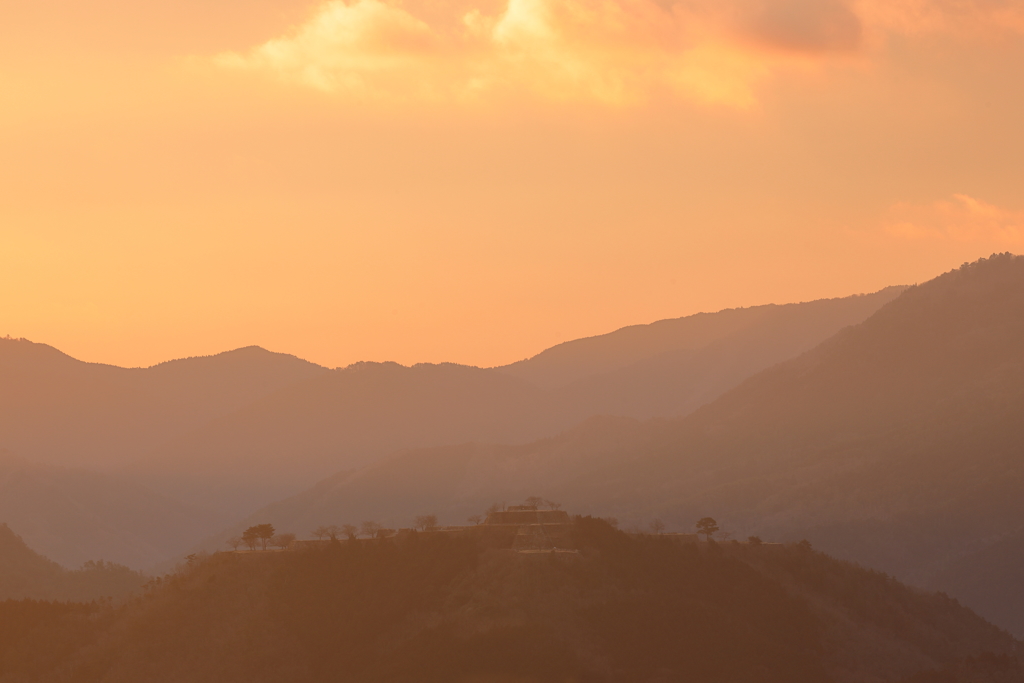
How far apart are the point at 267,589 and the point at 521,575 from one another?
36.0 meters

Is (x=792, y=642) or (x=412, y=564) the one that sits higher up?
(x=412, y=564)

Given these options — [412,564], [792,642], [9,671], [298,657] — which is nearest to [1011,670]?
[792,642]

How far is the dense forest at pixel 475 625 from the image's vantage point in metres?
163

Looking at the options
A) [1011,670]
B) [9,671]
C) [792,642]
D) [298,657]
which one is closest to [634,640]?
[792,642]

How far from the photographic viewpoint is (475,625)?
Answer: 538 feet

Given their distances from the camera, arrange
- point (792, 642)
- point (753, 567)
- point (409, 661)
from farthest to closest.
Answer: point (753, 567) < point (792, 642) < point (409, 661)

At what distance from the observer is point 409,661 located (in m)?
163

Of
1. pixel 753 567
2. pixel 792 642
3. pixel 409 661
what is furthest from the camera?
pixel 753 567

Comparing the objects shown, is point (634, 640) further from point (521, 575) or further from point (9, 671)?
point (9, 671)

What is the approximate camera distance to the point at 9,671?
601 feet

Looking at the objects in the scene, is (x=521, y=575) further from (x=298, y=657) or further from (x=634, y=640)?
(x=298, y=657)

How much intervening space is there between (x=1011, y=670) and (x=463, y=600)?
75207mm

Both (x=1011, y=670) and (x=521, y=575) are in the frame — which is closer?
(x=521, y=575)

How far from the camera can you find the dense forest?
163 metres
